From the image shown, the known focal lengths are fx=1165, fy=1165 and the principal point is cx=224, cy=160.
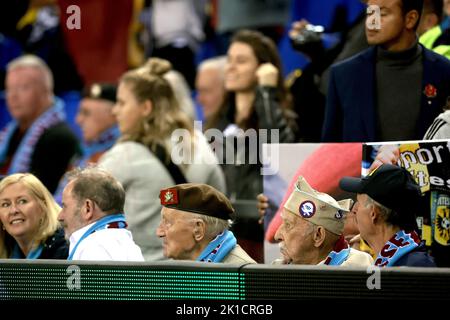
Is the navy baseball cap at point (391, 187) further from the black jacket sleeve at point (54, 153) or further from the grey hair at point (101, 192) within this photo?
the black jacket sleeve at point (54, 153)

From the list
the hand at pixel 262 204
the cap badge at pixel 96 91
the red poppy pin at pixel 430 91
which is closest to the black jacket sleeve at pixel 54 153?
the cap badge at pixel 96 91

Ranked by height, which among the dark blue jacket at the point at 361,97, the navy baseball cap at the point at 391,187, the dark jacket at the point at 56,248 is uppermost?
the dark blue jacket at the point at 361,97

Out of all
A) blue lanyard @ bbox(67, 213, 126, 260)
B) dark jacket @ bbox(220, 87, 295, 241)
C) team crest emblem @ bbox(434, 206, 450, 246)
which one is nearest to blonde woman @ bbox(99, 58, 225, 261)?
dark jacket @ bbox(220, 87, 295, 241)

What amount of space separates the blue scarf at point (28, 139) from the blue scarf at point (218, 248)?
129 inches

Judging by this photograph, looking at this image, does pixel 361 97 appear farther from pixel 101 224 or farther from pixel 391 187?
pixel 101 224

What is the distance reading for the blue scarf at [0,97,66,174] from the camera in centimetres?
827

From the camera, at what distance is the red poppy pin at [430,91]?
5742 millimetres

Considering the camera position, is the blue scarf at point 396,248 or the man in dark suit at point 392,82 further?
the man in dark suit at point 392,82

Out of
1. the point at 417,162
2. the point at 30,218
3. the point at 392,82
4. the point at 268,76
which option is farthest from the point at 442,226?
the point at 268,76

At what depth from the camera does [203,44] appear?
389 inches

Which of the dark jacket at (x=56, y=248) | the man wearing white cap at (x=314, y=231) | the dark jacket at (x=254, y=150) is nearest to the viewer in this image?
the man wearing white cap at (x=314, y=231)

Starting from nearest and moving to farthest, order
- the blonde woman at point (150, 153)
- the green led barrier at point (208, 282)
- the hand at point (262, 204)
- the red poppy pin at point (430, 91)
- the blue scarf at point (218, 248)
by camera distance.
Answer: the green led barrier at point (208, 282) → the blue scarf at point (218, 248) → the red poppy pin at point (430, 91) → the hand at point (262, 204) → the blonde woman at point (150, 153)

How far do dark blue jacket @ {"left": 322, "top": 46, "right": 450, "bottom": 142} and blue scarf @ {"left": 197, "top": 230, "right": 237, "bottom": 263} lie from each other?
3.64 ft

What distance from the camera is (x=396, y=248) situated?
15.5 ft
